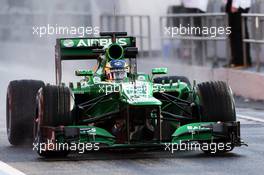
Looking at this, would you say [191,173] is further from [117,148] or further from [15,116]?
[15,116]

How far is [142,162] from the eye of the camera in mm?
13164

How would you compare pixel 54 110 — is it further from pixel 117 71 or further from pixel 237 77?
pixel 237 77

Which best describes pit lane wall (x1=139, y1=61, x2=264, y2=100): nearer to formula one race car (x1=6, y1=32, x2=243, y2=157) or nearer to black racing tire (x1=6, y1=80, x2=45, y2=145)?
formula one race car (x1=6, y1=32, x2=243, y2=157)

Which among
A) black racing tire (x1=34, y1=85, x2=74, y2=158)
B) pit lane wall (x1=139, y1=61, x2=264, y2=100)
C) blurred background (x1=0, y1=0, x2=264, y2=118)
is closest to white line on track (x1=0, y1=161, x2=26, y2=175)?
black racing tire (x1=34, y1=85, x2=74, y2=158)

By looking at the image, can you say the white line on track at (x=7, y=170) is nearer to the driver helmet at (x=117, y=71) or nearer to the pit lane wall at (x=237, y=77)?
the driver helmet at (x=117, y=71)

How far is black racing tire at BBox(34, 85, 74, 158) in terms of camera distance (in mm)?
13500

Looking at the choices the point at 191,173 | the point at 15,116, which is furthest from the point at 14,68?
the point at 191,173

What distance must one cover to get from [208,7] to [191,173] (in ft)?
51.7

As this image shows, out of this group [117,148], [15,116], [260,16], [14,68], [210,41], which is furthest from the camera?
[14,68]

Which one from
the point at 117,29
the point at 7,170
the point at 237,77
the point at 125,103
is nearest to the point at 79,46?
the point at 125,103

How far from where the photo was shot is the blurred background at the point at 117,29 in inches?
997

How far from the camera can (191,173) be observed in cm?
1212

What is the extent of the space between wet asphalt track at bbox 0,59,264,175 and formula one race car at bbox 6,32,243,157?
176 millimetres

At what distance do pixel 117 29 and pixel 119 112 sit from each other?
1654 centimetres
